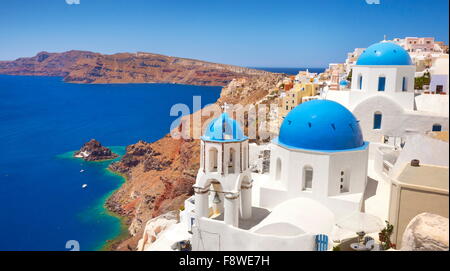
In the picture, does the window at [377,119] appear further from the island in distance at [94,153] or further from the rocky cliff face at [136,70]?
the rocky cliff face at [136,70]

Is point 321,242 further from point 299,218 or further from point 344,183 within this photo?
point 344,183

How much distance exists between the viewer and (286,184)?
1068cm

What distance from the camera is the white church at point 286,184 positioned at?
8875mm

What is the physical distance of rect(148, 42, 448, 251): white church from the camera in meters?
8.88

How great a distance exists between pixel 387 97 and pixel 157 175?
26.2 meters

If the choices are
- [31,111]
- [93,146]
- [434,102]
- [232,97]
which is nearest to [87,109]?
[31,111]

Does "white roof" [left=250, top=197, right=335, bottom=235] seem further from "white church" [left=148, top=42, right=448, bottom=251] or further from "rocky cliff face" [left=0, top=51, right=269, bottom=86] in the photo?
"rocky cliff face" [left=0, top=51, right=269, bottom=86]

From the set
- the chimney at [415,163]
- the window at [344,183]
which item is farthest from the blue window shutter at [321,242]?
the chimney at [415,163]

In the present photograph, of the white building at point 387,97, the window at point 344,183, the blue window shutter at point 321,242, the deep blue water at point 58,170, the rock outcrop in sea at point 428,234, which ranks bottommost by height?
the deep blue water at point 58,170

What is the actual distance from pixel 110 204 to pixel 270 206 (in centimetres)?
2655

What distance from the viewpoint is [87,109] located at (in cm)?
9669

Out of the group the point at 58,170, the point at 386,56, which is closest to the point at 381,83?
the point at 386,56

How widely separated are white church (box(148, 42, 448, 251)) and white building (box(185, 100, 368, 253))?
0.08 ft
